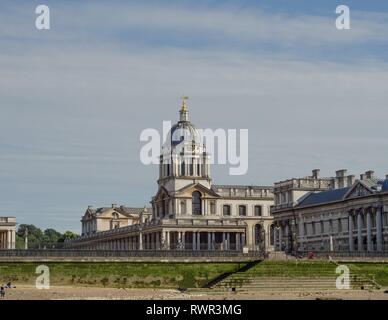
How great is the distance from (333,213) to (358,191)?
8486 millimetres

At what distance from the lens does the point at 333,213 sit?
15362 cm

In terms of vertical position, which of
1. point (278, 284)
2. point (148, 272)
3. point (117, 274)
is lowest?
point (278, 284)

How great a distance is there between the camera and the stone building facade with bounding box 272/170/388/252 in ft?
463

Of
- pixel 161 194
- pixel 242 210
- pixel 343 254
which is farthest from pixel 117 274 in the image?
pixel 242 210

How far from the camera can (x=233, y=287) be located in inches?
3839

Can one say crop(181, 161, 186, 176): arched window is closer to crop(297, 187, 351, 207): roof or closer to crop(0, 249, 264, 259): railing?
crop(297, 187, 351, 207): roof

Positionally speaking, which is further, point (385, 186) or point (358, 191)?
point (358, 191)

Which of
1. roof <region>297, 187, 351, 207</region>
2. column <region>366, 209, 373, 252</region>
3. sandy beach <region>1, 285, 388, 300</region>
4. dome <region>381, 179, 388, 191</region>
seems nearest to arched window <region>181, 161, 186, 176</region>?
roof <region>297, 187, 351, 207</region>

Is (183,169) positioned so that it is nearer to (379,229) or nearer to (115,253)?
(379,229)

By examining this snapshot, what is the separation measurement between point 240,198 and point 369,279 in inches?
3125

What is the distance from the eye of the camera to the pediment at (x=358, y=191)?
143 metres

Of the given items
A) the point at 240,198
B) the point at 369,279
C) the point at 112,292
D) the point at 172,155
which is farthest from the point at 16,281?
the point at 240,198
